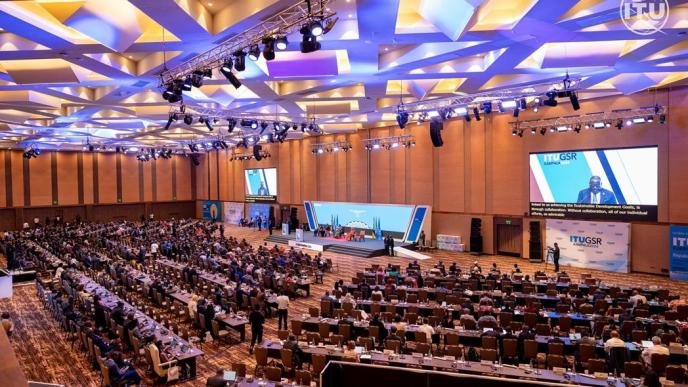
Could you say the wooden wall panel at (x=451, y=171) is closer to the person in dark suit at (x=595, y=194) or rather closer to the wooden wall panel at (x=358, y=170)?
the wooden wall panel at (x=358, y=170)

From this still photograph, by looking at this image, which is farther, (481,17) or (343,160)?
(343,160)

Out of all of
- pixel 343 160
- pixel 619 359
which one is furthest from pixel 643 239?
pixel 343 160

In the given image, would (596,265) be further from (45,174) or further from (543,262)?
(45,174)

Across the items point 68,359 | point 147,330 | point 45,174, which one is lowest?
point 68,359

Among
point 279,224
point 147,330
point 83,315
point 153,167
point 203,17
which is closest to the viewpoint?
point 203,17

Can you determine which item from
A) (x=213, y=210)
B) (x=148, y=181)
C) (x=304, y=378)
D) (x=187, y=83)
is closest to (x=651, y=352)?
(x=304, y=378)

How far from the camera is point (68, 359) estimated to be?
39.4 ft

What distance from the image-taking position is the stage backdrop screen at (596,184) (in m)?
19.6

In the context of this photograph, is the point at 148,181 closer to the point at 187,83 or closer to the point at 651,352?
the point at 187,83

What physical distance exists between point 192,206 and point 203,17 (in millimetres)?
42657

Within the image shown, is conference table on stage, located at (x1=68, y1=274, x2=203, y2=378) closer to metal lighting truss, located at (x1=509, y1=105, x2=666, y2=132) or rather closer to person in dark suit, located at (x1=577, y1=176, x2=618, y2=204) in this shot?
metal lighting truss, located at (x1=509, y1=105, x2=666, y2=132)

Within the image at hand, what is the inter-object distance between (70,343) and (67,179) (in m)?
32.6

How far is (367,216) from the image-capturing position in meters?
31.0

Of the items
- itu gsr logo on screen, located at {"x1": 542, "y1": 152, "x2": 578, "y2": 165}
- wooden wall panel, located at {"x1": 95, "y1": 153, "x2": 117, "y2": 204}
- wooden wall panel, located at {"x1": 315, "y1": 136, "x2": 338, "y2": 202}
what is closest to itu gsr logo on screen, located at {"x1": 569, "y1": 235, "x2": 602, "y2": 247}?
itu gsr logo on screen, located at {"x1": 542, "y1": 152, "x2": 578, "y2": 165}
